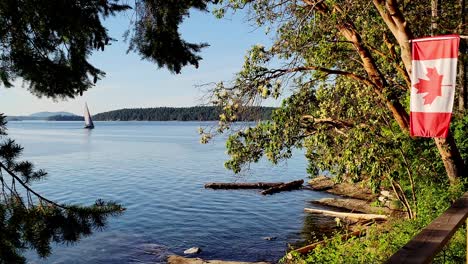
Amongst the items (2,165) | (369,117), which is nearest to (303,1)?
(369,117)

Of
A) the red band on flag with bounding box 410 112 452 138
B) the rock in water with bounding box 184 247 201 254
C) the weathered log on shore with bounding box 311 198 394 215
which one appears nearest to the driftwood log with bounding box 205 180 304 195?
the weathered log on shore with bounding box 311 198 394 215

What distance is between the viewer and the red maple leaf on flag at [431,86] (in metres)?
8.31

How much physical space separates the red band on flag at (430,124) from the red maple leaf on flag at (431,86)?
0.31m

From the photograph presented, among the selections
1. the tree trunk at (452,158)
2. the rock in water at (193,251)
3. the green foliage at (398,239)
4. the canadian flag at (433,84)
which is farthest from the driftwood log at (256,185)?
the canadian flag at (433,84)

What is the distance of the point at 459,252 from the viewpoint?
24.5 feet

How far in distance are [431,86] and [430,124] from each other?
0.80 meters

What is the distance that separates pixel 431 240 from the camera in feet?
9.68

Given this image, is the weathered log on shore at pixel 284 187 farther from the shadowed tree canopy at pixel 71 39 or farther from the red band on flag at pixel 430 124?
the shadowed tree canopy at pixel 71 39

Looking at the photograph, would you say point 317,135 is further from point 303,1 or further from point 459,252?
point 459,252

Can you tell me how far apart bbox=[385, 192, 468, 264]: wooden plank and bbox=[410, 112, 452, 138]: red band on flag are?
474cm

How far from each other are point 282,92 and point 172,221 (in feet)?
57.2

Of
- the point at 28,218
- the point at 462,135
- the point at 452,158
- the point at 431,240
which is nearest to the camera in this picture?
the point at 431,240

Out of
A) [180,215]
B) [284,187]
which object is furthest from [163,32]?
[284,187]

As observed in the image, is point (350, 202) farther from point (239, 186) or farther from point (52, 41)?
point (52, 41)
